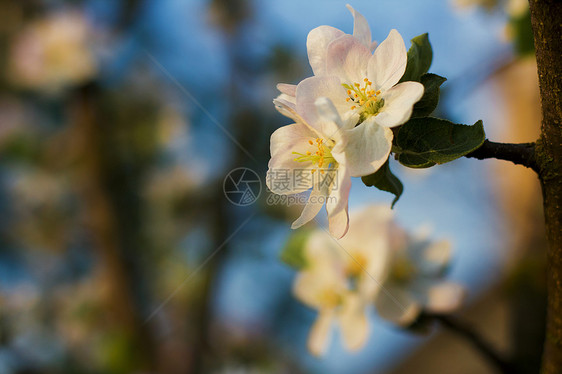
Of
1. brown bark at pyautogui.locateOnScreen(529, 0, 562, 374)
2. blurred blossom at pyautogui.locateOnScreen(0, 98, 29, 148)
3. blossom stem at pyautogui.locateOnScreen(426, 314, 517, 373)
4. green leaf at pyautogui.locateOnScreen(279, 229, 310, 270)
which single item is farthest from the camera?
blurred blossom at pyautogui.locateOnScreen(0, 98, 29, 148)

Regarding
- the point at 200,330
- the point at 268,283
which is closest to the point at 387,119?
the point at 200,330

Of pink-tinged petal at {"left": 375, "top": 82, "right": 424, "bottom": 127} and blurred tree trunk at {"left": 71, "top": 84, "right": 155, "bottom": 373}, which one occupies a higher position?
pink-tinged petal at {"left": 375, "top": 82, "right": 424, "bottom": 127}

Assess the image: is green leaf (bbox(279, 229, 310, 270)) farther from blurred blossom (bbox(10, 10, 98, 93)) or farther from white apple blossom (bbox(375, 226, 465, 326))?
blurred blossom (bbox(10, 10, 98, 93))

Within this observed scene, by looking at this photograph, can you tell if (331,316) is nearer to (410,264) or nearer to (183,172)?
(410,264)

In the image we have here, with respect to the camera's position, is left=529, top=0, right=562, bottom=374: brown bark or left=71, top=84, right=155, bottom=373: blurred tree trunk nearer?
left=529, top=0, right=562, bottom=374: brown bark

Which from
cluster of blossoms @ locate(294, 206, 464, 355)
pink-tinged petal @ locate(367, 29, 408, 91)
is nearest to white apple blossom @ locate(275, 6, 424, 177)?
pink-tinged petal @ locate(367, 29, 408, 91)

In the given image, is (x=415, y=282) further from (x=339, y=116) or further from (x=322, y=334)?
(x=339, y=116)
